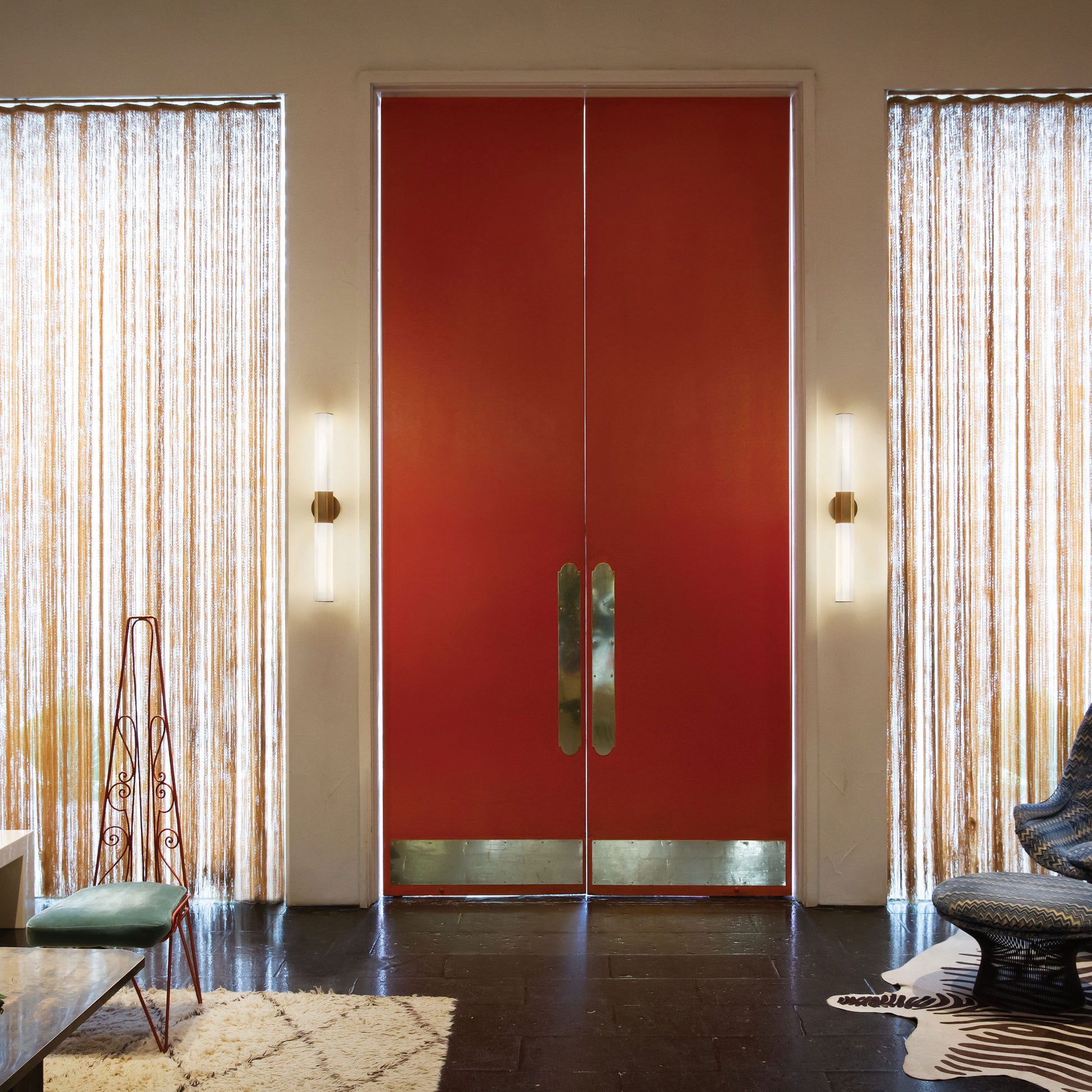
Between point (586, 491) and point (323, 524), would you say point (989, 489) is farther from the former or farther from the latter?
point (323, 524)

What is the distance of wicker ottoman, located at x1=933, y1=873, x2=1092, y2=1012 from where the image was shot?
8.52ft

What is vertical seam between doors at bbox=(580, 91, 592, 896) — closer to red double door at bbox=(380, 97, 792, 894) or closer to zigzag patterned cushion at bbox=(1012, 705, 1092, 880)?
red double door at bbox=(380, 97, 792, 894)

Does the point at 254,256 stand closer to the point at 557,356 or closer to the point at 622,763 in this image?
the point at 557,356

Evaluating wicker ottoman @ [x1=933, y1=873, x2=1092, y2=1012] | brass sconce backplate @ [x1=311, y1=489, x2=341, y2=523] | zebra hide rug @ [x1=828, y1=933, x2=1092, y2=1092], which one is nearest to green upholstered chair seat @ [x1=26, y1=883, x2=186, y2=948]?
brass sconce backplate @ [x1=311, y1=489, x2=341, y2=523]

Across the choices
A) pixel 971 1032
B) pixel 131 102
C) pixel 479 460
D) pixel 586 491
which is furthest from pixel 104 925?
pixel 131 102

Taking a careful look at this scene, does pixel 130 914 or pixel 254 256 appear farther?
pixel 254 256

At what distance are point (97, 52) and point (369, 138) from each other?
1110mm

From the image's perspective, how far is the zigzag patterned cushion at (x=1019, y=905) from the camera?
2580 mm

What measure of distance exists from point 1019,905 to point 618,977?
1198mm

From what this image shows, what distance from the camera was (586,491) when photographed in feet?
12.1

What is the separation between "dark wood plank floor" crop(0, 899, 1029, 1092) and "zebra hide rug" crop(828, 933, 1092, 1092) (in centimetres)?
5

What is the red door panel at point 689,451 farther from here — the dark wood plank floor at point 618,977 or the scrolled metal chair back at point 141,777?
the scrolled metal chair back at point 141,777

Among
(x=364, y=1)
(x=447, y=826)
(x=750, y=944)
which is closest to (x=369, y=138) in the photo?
(x=364, y=1)

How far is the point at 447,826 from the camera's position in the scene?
12.1 feet
